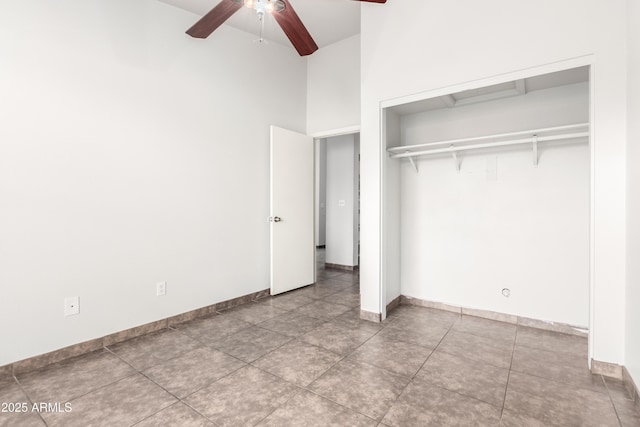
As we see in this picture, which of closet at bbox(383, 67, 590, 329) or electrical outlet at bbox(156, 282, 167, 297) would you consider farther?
electrical outlet at bbox(156, 282, 167, 297)

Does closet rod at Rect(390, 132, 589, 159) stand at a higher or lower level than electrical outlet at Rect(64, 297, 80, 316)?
higher

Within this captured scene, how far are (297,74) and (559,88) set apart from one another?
122 inches

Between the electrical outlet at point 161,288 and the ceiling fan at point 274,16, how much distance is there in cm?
230

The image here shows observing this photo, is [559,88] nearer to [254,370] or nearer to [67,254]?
[254,370]

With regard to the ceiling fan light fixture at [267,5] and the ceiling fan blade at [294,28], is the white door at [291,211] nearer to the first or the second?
the ceiling fan blade at [294,28]

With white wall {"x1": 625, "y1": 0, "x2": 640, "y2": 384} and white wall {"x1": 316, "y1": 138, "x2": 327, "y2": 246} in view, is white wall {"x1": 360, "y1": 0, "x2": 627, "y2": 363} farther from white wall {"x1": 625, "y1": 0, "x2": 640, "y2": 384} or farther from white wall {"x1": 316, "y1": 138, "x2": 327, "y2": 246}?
white wall {"x1": 316, "y1": 138, "x2": 327, "y2": 246}

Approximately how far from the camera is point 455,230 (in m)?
3.27

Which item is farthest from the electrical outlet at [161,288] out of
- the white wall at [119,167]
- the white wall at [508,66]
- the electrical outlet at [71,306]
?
the white wall at [508,66]

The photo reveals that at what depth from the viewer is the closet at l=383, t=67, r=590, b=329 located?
8.70ft

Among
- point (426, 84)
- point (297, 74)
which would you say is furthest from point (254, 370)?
point (297, 74)

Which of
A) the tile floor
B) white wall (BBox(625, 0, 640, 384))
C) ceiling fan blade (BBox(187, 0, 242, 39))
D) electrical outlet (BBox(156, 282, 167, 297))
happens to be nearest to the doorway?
the tile floor

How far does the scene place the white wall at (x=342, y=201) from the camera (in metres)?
5.46

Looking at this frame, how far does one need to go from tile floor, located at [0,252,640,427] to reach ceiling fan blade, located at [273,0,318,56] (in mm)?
2425

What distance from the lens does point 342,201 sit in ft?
18.3
